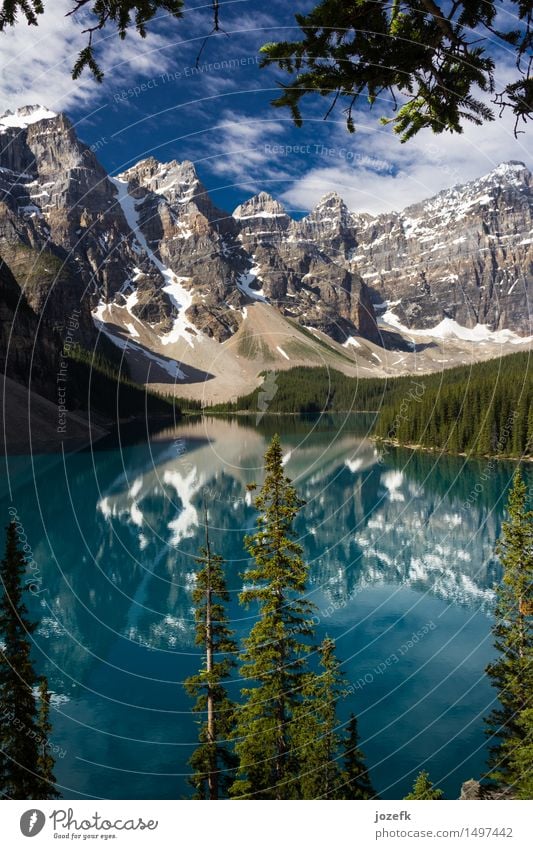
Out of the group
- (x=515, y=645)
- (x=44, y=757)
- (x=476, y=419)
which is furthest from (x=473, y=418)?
(x=44, y=757)

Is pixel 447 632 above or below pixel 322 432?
below

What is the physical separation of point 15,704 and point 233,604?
14614 millimetres

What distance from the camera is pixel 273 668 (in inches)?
412

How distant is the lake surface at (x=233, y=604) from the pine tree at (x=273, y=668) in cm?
377

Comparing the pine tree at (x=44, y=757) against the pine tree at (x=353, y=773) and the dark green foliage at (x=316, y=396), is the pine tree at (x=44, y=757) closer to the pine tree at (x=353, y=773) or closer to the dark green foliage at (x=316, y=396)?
the pine tree at (x=353, y=773)

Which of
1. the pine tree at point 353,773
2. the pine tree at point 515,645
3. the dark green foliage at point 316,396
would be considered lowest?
the pine tree at point 353,773

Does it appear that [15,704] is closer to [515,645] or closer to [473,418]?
[515,645]

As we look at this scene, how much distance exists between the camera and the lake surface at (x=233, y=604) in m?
14.2

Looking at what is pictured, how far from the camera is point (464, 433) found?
65.2m

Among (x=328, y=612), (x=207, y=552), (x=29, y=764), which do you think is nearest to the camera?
(x=29, y=764)

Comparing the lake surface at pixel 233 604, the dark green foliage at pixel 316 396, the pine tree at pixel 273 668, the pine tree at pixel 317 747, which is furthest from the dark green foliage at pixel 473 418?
the dark green foliage at pixel 316 396

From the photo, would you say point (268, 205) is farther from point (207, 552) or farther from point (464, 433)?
point (207, 552)
